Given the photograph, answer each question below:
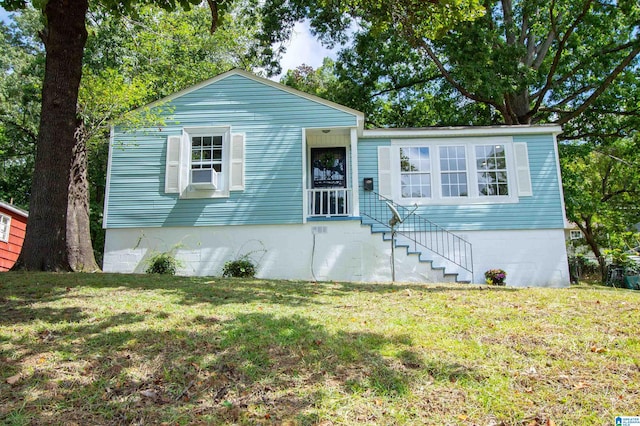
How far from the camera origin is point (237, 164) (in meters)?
10.7

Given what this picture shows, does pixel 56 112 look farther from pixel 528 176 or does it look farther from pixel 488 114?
pixel 488 114

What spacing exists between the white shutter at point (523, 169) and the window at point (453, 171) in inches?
48.9

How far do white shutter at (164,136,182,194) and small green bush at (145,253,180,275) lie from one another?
1.66 m

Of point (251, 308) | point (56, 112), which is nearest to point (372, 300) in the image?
point (251, 308)

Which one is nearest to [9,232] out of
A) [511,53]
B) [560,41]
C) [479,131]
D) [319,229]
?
[319,229]

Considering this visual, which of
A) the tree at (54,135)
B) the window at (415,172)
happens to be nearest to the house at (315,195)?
the window at (415,172)

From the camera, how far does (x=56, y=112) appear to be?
715 centimetres

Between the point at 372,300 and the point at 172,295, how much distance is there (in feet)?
8.85

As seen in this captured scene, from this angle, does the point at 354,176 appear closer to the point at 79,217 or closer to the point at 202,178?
the point at 202,178

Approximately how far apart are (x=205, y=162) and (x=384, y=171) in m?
4.42

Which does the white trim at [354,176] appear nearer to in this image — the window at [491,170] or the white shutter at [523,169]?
the window at [491,170]

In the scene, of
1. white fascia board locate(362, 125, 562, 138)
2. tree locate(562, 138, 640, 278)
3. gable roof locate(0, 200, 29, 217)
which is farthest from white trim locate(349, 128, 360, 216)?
gable roof locate(0, 200, 29, 217)

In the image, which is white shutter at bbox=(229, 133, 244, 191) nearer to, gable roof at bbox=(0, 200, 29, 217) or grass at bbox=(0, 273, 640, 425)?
grass at bbox=(0, 273, 640, 425)

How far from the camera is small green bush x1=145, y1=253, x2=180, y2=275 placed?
9.78m
